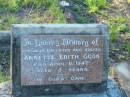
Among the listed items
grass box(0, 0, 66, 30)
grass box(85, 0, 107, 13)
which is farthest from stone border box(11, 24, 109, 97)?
grass box(85, 0, 107, 13)

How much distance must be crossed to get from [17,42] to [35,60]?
0.30m

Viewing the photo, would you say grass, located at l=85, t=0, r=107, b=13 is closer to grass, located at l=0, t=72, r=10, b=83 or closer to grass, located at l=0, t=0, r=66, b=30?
grass, located at l=0, t=0, r=66, b=30

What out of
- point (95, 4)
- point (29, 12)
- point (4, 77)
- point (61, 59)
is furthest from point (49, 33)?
point (95, 4)

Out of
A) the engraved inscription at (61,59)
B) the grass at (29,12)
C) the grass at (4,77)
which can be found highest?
the grass at (29,12)

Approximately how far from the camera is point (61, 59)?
5.82 m

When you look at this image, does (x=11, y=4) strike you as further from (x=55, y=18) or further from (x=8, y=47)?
(x=8, y=47)

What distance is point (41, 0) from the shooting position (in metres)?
8.65

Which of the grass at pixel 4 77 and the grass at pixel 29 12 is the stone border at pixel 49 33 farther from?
the grass at pixel 29 12

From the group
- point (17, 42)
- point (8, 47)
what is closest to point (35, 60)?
point (17, 42)

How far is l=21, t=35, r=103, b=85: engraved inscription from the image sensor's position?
5730 mm

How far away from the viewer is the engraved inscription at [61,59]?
5.73 m

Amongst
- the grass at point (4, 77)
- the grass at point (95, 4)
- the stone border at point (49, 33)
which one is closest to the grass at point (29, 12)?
the grass at point (95, 4)

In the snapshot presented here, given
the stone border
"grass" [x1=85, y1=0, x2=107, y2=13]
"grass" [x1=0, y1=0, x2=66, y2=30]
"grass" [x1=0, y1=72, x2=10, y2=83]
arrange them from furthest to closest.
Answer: "grass" [x1=85, y1=0, x2=107, y2=13]
"grass" [x1=0, y1=0, x2=66, y2=30]
"grass" [x1=0, y1=72, x2=10, y2=83]
the stone border

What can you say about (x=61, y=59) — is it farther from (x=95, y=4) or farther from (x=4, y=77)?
(x=95, y=4)
